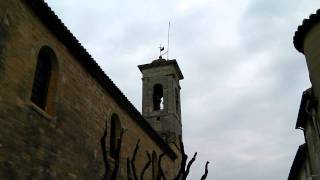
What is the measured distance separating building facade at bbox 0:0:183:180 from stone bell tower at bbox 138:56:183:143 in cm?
810

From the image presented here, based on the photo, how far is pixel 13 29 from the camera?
25.7 feet

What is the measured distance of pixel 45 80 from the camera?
29.9 ft

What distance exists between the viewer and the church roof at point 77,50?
8759 mm

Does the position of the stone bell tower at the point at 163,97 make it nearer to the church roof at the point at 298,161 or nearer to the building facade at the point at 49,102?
the church roof at the point at 298,161

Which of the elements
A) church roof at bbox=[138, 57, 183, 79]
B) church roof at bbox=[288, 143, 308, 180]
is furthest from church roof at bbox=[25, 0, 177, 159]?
church roof at bbox=[138, 57, 183, 79]

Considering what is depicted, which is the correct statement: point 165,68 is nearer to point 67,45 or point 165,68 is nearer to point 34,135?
point 67,45

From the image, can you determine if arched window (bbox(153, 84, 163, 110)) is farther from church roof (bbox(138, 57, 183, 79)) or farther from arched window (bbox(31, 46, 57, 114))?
arched window (bbox(31, 46, 57, 114))

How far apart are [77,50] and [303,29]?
5881 mm

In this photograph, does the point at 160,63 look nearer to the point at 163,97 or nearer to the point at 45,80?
the point at 163,97

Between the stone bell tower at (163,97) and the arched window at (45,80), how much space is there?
1214 cm

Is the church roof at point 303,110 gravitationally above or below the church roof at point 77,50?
below

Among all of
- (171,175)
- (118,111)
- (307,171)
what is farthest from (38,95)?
(171,175)

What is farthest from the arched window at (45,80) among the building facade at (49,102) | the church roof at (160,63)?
the church roof at (160,63)

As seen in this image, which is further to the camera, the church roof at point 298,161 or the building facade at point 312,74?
the church roof at point 298,161
